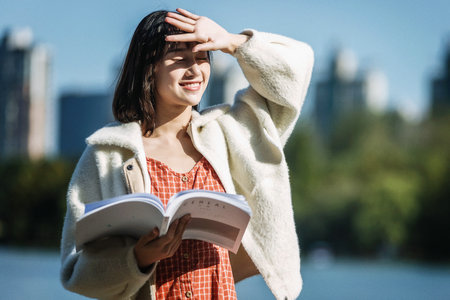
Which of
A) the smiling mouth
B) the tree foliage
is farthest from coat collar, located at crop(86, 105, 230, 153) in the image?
the tree foliage

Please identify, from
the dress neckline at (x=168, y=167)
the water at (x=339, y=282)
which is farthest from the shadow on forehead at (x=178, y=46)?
the water at (x=339, y=282)

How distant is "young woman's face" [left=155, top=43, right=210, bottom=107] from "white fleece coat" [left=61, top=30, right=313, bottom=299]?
0.32 ft

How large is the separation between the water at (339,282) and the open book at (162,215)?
11.0 metres

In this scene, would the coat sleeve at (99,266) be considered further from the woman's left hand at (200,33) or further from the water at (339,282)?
the water at (339,282)

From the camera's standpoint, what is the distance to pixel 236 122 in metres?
1.89

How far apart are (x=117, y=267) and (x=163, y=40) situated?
21.8 inches

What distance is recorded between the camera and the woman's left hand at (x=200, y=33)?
1694 millimetres

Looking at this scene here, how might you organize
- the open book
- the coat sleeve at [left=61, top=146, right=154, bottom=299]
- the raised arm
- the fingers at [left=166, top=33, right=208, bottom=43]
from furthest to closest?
the raised arm, the fingers at [left=166, top=33, right=208, bottom=43], the coat sleeve at [left=61, top=146, right=154, bottom=299], the open book

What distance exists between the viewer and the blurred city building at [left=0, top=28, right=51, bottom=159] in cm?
5369

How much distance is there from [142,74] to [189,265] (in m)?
0.48

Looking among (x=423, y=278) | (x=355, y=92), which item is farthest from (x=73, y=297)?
(x=355, y=92)

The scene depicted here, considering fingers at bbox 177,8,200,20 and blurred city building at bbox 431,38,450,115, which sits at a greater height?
fingers at bbox 177,8,200,20

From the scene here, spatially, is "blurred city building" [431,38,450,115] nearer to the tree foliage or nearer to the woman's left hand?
the tree foliage

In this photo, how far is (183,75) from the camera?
1736 millimetres
